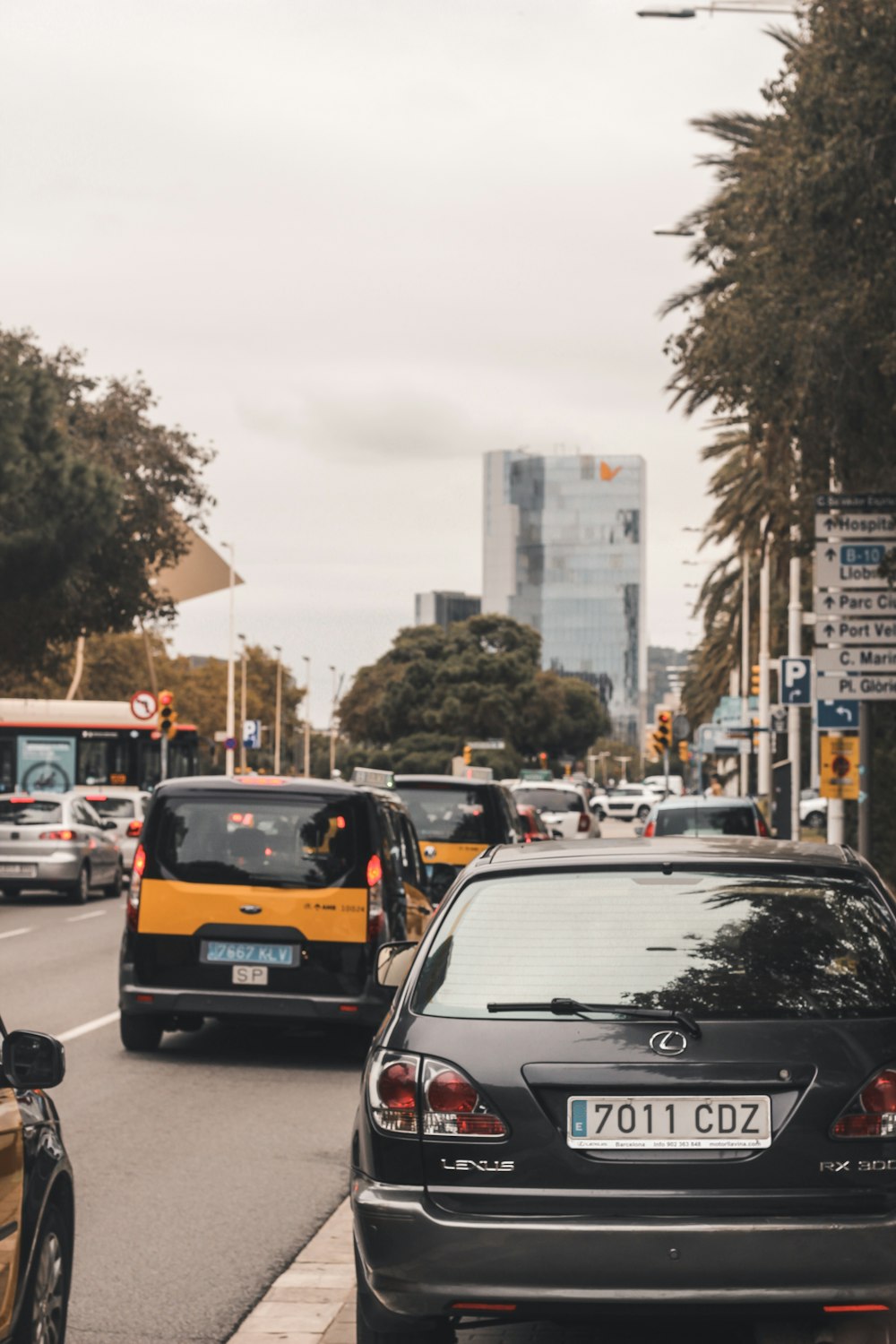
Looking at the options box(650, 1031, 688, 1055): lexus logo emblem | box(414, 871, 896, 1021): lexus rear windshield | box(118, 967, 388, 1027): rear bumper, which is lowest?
box(118, 967, 388, 1027): rear bumper

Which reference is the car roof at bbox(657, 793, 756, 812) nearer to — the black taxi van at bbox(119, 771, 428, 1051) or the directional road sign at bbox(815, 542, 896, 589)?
the directional road sign at bbox(815, 542, 896, 589)

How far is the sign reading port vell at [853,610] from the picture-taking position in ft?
66.3

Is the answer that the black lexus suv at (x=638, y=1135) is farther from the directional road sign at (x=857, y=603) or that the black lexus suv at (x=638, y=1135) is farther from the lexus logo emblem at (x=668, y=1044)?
the directional road sign at (x=857, y=603)

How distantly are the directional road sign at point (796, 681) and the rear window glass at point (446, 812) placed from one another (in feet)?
31.2

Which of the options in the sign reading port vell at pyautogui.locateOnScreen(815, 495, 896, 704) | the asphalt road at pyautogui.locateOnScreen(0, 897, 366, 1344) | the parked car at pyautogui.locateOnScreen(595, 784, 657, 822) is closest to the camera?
the asphalt road at pyautogui.locateOnScreen(0, 897, 366, 1344)

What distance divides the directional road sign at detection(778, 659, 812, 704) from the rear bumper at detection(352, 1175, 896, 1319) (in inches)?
975

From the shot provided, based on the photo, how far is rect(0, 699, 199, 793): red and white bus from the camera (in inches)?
1720

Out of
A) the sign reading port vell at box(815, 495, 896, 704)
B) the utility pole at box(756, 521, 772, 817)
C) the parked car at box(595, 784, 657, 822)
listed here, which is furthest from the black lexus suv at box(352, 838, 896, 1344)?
the parked car at box(595, 784, 657, 822)

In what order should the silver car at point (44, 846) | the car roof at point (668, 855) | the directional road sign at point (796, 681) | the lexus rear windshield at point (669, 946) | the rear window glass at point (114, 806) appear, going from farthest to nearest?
1. the rear window glass at point (114, 806)
2. the directional road sign at point (796, 681)
3. the silver car at point (44, 846)
4. the car roof at point (668, 855)
5. the lexus rear windshield at point (669, 946)

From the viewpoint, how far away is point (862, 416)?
2125 cm

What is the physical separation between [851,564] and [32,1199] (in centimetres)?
1659

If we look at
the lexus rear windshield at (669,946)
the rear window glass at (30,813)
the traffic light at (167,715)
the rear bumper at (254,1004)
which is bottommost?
the rear bumper at (254,1004)

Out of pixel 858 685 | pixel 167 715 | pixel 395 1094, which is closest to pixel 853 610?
pixel 858 685

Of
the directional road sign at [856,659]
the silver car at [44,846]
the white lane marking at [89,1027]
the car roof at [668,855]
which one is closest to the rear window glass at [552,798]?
the silver car at [44,846]
